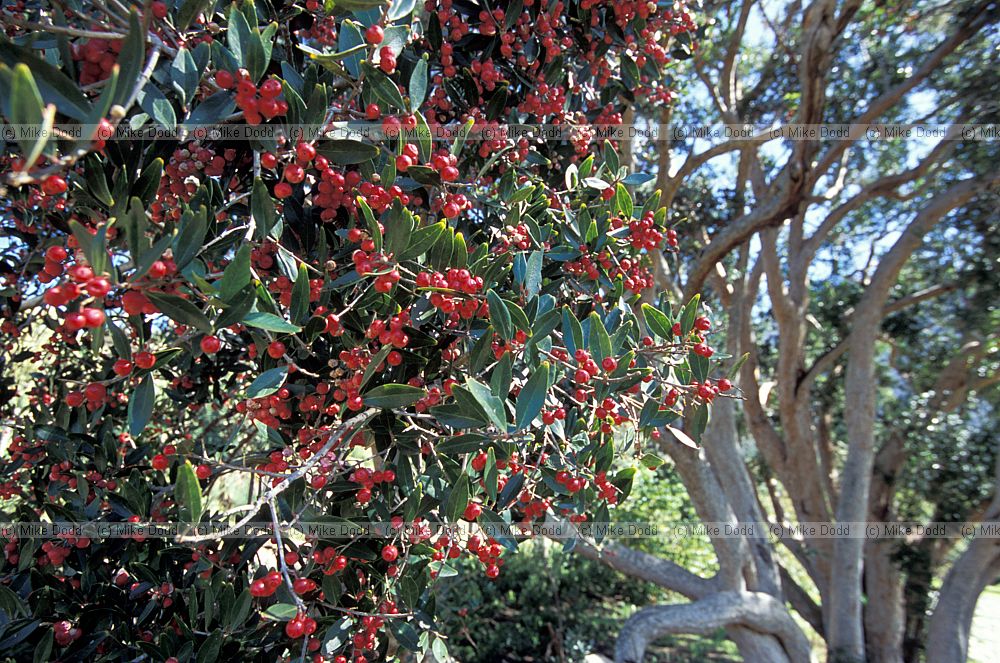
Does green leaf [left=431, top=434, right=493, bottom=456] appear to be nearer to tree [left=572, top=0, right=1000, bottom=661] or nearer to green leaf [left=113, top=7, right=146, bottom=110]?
green leaf [left=113, top=7, right=146, bottom=110]

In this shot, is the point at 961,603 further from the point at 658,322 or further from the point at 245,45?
the point at 245,45

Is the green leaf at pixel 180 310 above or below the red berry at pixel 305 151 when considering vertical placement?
below

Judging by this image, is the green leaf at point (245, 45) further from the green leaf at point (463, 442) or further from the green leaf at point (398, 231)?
the green leaf at point (463, 442)

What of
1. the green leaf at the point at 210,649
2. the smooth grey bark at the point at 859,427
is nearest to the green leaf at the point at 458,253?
the green leaf at the point at 210,649

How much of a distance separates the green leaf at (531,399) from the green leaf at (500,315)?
11 cm

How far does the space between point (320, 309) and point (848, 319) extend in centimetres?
676

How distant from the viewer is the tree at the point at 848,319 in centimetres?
415

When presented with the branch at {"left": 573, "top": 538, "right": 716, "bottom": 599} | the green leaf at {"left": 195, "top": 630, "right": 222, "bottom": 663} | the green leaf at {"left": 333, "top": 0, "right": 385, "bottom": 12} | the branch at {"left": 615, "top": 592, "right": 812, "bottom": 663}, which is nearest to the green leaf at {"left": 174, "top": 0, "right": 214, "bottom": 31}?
the green leaf at {"left": 333, "top": 0, "right": 385, "bottom": 12}

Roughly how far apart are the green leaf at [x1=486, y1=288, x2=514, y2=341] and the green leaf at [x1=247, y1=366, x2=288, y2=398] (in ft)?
1.51

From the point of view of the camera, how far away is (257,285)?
3.44 ft

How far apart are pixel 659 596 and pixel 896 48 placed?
20.6 feet

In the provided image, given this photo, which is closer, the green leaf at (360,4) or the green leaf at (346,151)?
the green leaf at (360,4)

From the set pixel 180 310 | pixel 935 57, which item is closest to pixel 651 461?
pixel 180 310

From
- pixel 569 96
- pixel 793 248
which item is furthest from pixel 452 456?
pixel 793 248
